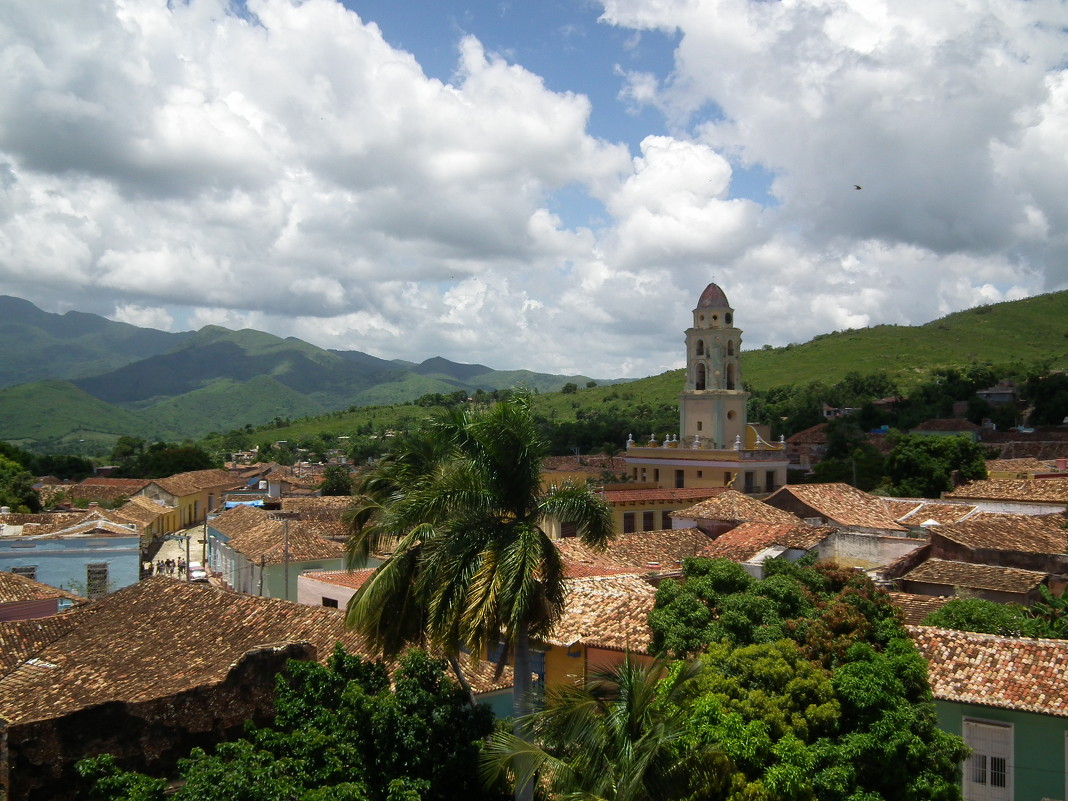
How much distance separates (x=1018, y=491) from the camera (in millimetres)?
30656

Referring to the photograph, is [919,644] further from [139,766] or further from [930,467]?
[930,467]

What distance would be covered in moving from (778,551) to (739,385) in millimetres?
22656

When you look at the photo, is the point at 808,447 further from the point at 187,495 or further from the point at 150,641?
the point at 150,641

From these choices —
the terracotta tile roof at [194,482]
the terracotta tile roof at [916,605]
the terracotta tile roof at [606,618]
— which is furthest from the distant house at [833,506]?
the terracotta tile roof at [194,482]

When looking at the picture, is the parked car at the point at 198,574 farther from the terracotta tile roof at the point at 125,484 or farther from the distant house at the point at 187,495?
the terracotta tile roof at the point at 125,484

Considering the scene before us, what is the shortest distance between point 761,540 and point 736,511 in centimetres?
634

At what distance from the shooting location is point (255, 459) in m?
110

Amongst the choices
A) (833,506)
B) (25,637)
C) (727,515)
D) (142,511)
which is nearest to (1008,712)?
(727,515)

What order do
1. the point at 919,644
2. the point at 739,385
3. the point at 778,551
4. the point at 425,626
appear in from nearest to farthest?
the point at 425,626
the point at 919,644
the point at 778,551
the point at 739,385

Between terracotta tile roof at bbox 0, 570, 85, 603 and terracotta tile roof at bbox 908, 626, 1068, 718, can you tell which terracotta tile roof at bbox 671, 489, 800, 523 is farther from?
terracotta tile roof at bbox 0, 570, 85, 603

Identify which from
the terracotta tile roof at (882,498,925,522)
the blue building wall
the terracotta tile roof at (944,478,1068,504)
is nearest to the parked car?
the blue building wall

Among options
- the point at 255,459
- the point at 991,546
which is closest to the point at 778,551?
the point at 991,546

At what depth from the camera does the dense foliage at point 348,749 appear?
8344mm

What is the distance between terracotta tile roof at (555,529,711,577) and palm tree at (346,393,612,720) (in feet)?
32.7
